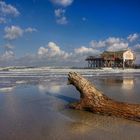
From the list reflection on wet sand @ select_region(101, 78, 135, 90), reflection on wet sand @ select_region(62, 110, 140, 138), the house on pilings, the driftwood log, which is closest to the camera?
reflection on wet sand @ select_region(62, 110, 140, 138)

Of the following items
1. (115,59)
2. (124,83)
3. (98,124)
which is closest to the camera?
(98,124)

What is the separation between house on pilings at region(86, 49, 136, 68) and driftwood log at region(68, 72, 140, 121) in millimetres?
68858

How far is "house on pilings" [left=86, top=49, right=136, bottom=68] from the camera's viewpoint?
78.4m

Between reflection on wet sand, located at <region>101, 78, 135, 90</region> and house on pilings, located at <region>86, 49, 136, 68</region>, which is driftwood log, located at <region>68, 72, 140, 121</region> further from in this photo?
house on pilings, located at <region>86, 49, 136, 68</region>

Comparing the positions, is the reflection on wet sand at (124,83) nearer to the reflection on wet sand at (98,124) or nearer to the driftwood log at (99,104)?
the driftwood log at (99,104)

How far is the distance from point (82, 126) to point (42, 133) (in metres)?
1.11

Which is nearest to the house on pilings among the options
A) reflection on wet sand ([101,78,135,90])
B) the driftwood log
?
reflection on wet sand ([101,78,135,90])

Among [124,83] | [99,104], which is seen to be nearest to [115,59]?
[124,83]

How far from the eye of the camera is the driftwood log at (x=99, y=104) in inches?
285

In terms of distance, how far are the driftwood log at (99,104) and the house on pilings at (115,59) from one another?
2711 inches

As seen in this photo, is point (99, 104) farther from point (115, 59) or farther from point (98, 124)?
point (115, 59)

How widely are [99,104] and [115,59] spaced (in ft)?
237

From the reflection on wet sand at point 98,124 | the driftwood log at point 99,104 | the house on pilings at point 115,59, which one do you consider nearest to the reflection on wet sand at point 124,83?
the driftwood log at point 99,104

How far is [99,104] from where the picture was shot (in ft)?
26.8
